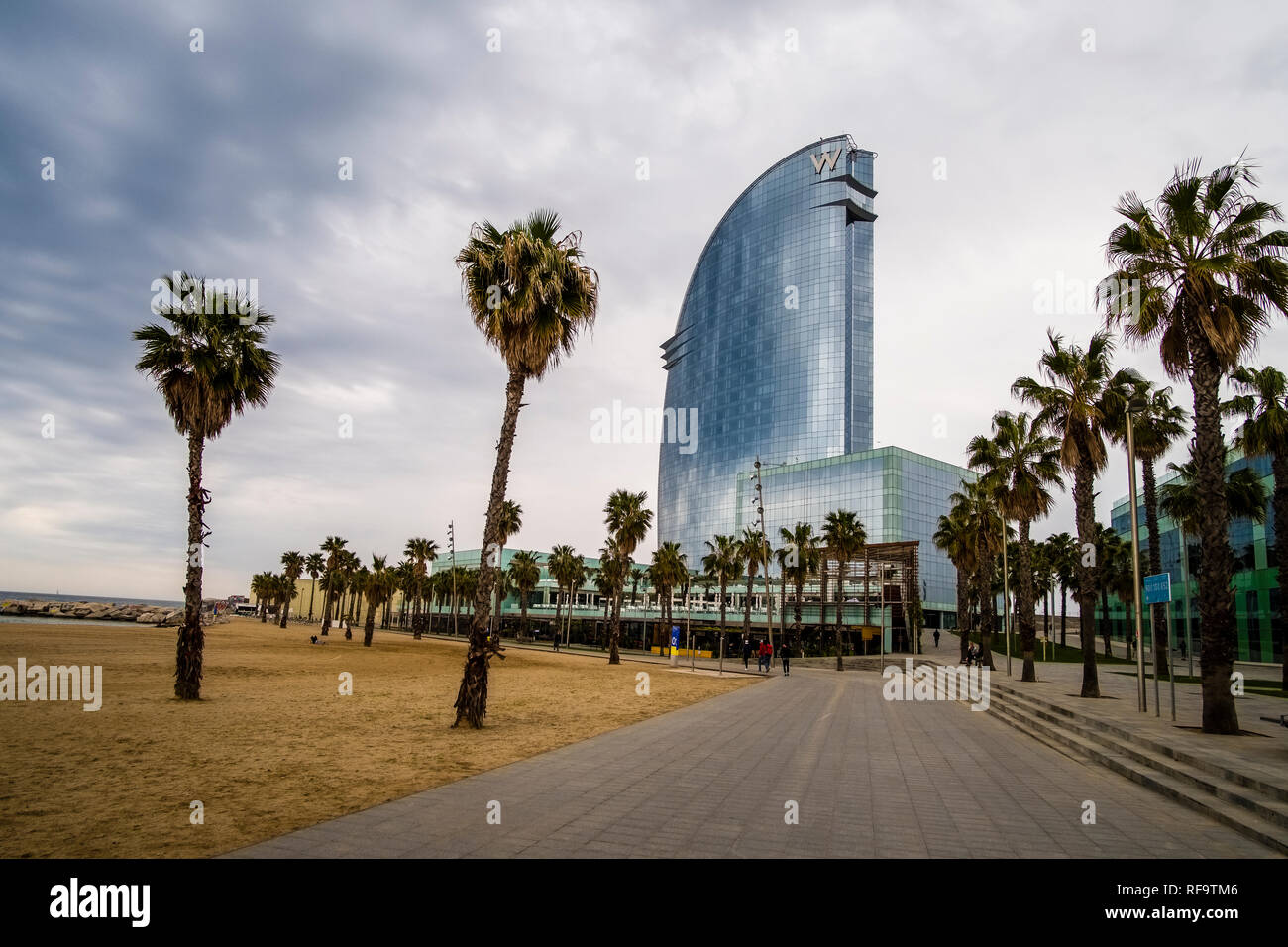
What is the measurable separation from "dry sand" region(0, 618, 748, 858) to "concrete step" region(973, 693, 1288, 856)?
9.82 metres

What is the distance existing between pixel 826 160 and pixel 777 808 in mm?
179558

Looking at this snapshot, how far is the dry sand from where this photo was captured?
7.45 metres

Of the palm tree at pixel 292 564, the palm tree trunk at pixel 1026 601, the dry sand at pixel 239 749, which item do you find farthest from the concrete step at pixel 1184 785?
the palm tree at pixel 292 564

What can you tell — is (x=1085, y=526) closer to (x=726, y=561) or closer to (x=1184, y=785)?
(x=1184, y=785)

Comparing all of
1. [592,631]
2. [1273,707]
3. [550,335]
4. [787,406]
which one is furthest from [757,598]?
[550,335]

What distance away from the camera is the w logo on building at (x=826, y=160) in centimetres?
16425

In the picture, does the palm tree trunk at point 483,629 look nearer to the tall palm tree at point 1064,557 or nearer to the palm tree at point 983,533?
the palm tree at point 983,533

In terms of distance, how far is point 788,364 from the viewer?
158500mm

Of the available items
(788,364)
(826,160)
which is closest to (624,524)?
(788,364)

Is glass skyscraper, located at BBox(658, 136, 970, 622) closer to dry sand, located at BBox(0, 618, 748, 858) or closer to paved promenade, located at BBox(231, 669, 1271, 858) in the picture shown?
dry sand, located at BBox(0, 618, 748, 858)

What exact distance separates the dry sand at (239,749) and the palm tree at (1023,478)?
14700 millimetres

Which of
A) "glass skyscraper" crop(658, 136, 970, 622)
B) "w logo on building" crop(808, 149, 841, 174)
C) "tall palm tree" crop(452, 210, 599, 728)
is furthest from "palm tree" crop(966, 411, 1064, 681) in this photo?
"w logo on building" crop(808, 149, 841, 174)
